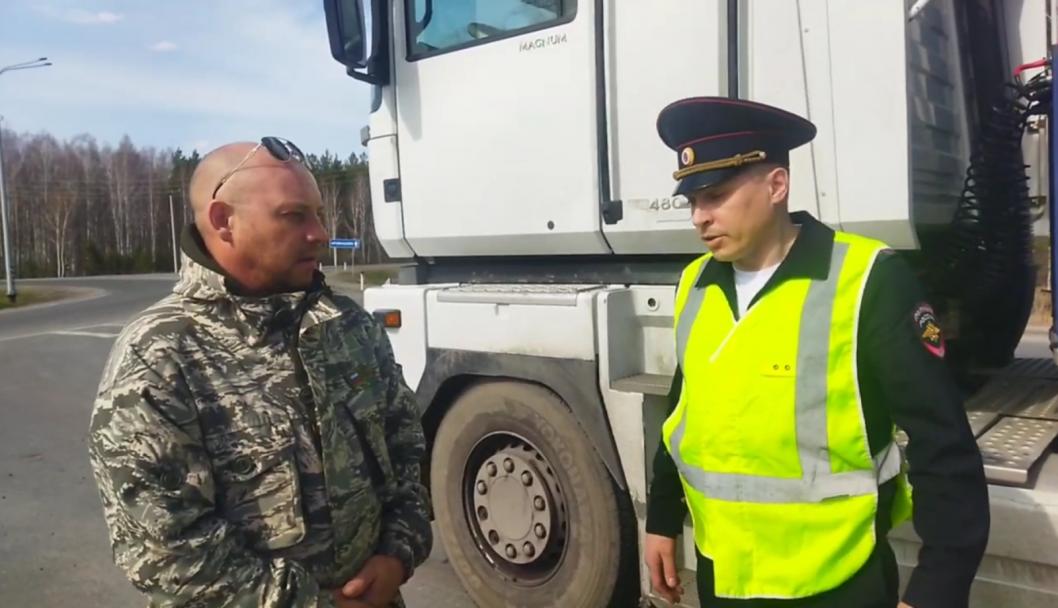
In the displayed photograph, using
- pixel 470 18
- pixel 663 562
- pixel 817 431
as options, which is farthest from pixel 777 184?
pixel 470 18

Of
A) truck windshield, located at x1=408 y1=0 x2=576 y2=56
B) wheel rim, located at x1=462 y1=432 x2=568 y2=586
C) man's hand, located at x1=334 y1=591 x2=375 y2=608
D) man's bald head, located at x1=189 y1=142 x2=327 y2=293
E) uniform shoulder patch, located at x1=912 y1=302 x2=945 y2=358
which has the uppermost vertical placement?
truck windshield, located at x1=408 y1=0 x2=576 y2=56

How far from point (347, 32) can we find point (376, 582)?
260cm

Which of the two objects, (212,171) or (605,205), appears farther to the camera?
(605,205)

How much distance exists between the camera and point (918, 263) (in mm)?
2969

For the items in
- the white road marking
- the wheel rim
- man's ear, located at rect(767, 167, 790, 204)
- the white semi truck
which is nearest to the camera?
man's ear, located at rect(767, 167, 790, 204)

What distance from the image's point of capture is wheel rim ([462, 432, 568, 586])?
128 inches

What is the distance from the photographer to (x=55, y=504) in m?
5.51

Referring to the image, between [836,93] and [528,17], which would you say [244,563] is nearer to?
[836,93]

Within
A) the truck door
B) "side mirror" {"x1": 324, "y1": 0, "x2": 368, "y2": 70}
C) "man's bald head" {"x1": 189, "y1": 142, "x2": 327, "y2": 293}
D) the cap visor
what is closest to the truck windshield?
the truck door

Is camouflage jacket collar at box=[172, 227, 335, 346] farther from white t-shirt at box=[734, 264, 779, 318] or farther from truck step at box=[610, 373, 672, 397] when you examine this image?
truck step at box=[610, 373, 672, 397]

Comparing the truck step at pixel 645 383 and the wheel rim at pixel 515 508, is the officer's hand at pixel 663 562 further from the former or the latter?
the wheel rim at pixel 515 508

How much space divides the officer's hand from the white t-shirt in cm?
63

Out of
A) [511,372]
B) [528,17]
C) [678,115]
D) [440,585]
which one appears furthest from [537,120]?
[440,585]

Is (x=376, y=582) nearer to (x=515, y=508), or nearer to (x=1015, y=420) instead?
(x=515, y=508)
